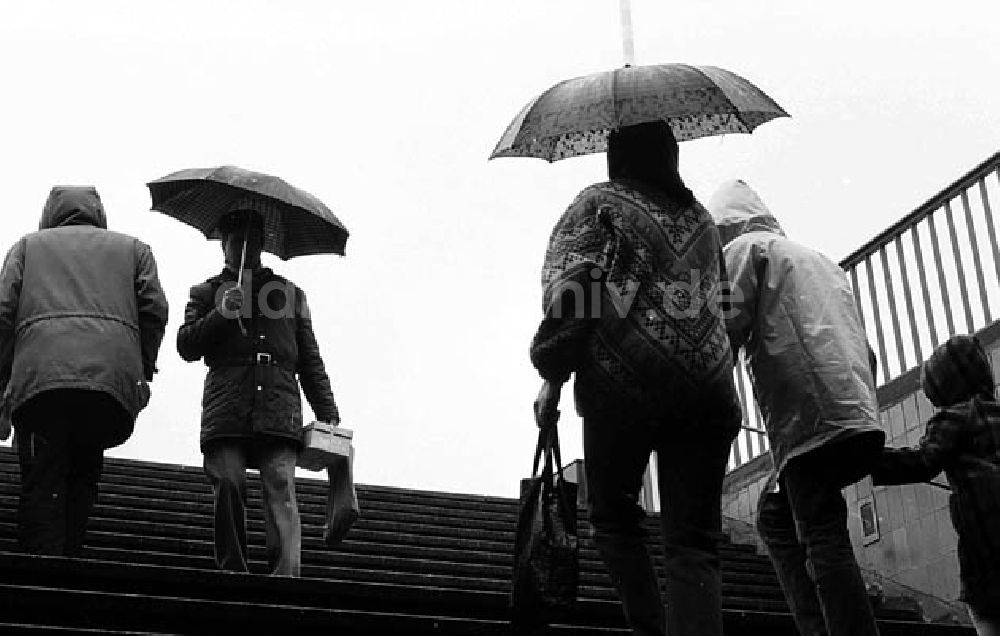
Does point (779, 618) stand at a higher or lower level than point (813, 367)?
lower

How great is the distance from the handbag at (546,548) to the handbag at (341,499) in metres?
2.25

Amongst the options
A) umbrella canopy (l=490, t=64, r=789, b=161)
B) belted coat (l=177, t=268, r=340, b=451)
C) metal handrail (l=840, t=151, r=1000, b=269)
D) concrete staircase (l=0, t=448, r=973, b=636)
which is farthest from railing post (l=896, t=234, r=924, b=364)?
umbrella canopy (l=490, t=64, r=789, b=161)

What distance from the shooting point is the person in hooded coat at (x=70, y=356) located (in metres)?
6.64

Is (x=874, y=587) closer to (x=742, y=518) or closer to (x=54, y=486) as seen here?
(x=742, y=518)

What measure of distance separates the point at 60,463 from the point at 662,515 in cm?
286

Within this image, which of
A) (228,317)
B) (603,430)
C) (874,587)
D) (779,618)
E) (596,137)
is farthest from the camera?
(874,587)

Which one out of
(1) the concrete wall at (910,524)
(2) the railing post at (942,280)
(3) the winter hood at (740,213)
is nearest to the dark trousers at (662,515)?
(3) the winter hood at (740,213)

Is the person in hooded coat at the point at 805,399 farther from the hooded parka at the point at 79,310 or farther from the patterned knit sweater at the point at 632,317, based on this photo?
the hooded parka at the point at 79,310

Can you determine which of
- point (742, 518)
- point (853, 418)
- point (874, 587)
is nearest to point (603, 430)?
point (853, 418)

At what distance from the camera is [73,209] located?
7.38 m

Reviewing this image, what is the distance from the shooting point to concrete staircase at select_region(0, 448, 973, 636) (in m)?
5.50

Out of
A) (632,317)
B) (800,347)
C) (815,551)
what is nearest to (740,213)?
(800,347)

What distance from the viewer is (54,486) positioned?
661 centimetres

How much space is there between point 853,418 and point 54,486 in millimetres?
3165
